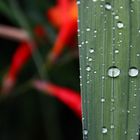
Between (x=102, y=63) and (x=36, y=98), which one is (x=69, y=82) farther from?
(x=102, y=63)

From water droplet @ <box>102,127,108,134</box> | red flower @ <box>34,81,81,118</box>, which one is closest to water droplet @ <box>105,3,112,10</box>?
water droplet @ <box>102,127,108,134</box>

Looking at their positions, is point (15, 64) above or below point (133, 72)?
above

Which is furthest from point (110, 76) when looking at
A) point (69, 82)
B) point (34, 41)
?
point (69, 82)

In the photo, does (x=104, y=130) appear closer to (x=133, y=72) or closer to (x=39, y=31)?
(x=133, y=72)

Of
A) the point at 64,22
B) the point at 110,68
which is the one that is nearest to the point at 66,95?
the point at 64,22

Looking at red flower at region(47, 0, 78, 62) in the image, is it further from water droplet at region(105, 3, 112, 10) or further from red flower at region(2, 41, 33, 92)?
water droplet at region(105, 3, 112, 10)

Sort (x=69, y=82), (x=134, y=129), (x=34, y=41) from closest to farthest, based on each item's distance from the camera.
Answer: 1. (x=134, y=129)
2. (x=34, y=41)
3. (x=69, y=82)
